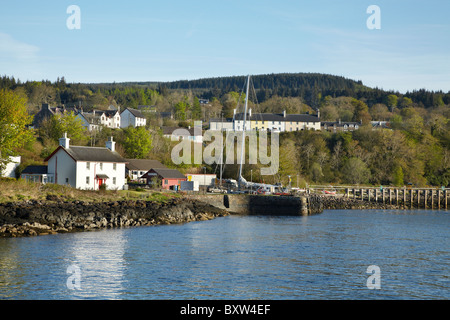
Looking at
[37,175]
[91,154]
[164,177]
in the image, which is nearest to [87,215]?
[91,154]

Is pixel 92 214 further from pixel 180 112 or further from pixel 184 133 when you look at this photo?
pixel 180 112

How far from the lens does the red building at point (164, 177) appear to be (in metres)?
77.6

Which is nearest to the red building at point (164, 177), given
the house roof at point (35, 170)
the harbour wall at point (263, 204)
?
the harbour wall at point (263, 204)

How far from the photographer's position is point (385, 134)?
128875 millimetres

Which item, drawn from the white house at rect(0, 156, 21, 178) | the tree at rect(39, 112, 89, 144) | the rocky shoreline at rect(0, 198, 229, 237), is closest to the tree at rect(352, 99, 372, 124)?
the tree at rect(39, 112, 89, 144)

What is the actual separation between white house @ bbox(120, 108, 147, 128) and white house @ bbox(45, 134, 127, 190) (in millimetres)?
78292

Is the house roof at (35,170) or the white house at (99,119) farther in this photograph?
the white house at (99,119)

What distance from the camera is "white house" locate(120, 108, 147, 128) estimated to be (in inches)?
5645

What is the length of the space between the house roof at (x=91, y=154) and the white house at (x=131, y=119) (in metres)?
76.3

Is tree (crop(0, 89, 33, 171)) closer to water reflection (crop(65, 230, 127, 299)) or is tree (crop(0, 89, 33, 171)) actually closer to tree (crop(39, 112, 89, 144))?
tree (crop(39, 112, 89, 144))

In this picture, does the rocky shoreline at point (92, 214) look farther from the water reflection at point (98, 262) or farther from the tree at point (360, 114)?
the tree at point (360, 114)

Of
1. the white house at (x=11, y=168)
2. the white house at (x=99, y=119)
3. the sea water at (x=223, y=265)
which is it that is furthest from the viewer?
the white house at (x=99, y=119)

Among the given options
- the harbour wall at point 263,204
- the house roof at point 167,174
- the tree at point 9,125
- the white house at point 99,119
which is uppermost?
the white house at point 99,119

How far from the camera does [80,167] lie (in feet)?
203
